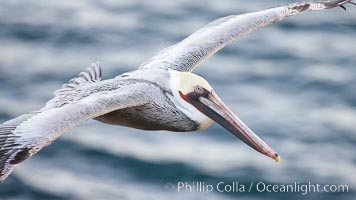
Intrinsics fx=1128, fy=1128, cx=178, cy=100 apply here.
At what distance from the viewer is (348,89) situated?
6551mm

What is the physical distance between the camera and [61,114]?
4.91 meters

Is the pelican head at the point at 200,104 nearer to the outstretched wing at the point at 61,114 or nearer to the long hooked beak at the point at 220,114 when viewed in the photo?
the long hooked beak at the point at 220,114

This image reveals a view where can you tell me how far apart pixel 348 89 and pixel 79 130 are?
162 cm

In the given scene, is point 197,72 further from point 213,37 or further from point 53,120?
point 53,120

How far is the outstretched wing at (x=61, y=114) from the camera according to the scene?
4.68m

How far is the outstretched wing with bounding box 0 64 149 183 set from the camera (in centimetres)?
468

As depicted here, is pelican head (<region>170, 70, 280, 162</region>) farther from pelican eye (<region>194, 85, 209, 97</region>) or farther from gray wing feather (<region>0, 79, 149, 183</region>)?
gray wing feather (<region>0, 79, 149, 183</region>)

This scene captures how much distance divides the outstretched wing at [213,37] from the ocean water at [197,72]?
0.42 meters

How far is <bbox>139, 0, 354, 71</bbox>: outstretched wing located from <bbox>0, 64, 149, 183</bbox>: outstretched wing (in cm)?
43

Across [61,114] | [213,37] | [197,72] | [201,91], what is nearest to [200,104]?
[201,91]

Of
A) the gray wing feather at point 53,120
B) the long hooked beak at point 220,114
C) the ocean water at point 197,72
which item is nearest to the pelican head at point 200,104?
the long hooked beak at point 220,114

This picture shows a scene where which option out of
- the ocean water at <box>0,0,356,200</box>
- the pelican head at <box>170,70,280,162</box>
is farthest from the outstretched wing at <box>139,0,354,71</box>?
the ocean water at <box>0,0,356,200</box>

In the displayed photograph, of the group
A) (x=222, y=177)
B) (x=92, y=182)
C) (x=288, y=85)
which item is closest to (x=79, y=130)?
(x=92, y=182)

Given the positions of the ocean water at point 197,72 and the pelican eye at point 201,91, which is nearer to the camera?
the pelican eye at point 201,91
